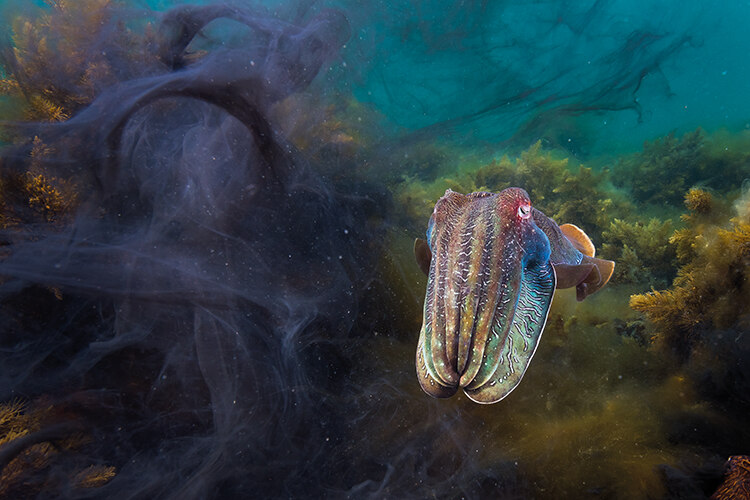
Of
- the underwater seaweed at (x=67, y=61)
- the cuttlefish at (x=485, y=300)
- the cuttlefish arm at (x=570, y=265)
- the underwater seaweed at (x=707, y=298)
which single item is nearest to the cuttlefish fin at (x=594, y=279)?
the cuttlefish arm at (x=570, y=265)

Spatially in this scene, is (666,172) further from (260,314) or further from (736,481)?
(260,314)

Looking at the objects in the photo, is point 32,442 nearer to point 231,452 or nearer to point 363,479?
point 231,452

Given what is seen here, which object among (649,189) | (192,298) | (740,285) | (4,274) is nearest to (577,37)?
(649,189)

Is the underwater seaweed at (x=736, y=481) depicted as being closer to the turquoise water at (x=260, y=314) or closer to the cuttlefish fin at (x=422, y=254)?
the turquoise water at (x=260, y=314)

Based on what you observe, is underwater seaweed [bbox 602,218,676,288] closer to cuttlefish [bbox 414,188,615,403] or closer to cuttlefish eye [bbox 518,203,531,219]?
cuttlefish [bbox 414,188,615,403]

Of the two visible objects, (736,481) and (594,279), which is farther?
(594,279)

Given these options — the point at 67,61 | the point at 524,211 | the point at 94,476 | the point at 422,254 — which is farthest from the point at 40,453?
the point at 67,61

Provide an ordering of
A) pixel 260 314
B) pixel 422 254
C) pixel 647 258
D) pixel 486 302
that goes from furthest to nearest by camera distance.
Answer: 1. pixel 647 258
2. pixel 260 314
3. pixel 422 254
4. pixel 486 302
